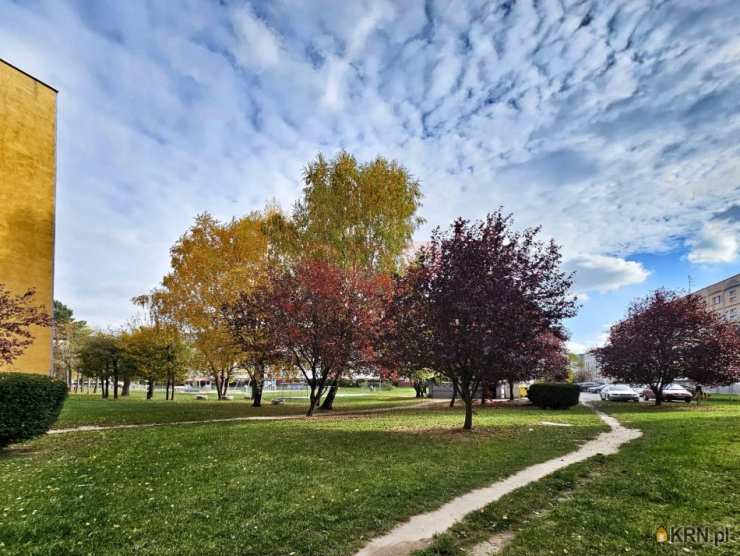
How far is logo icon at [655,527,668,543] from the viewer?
412 centimetres

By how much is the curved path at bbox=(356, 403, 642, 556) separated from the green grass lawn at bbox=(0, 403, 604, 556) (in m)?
0.17

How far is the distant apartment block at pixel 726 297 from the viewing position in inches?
2527

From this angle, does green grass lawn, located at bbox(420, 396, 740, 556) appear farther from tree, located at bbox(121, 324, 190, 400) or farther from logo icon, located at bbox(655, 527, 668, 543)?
tree, located at bbox(121, 324, 190, 400)

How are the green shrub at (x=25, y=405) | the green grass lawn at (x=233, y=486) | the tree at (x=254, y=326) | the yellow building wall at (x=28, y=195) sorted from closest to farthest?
the green grass lawn at (x=233, y=486)
the green shrub at (x=25, y=405)
the yellow building wall at (x=28, y=195)
the tree at (x=254, y=326)

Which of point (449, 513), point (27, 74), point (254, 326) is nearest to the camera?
point (449, 513)

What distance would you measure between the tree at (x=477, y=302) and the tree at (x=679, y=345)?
42.3 ft

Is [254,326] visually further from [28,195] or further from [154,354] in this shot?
[154,354]

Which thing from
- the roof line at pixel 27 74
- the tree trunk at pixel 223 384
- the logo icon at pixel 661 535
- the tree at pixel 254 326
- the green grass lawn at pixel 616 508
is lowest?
the tree trunk at pixel 223 384

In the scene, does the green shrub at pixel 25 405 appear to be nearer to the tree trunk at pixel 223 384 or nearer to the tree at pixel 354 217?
the tree at pixel 354 217

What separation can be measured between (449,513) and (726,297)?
277 feet

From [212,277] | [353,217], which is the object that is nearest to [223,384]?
[212,277]

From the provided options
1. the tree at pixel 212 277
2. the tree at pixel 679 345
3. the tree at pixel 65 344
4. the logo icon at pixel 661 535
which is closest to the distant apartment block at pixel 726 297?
the tree at pixel 679 345

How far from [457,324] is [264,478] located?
662 centimetres

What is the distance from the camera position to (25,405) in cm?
896
